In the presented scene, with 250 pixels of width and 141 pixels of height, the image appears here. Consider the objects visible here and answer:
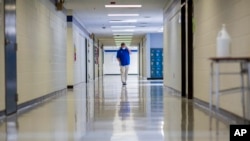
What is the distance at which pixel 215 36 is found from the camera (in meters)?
6.48

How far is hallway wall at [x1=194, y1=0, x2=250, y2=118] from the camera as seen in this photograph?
5.10m

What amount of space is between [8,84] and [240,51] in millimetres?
3538

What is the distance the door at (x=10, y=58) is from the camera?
20.8 feet

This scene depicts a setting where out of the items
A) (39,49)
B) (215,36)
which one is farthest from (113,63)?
(215,36)

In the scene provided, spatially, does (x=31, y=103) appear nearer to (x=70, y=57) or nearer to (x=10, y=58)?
Answer: (x=10, y=58)

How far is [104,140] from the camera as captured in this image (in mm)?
4066

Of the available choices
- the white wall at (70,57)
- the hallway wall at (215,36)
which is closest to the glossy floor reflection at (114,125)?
the hallway wall at (215,36)

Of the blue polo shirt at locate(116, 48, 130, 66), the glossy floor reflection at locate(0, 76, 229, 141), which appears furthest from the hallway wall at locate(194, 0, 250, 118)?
the blue polo shirt at locate(116, 48, 130, 66)

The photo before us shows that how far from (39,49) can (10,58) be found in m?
2.52

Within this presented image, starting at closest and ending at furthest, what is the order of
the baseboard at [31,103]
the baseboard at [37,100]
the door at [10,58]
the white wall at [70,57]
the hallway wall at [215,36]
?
the hallway wall at [215,36], the baseboard at [31,103], the door at [10,58], the baseboard at [37,100], the white wall at [70,57]

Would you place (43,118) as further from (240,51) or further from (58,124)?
(240,51)

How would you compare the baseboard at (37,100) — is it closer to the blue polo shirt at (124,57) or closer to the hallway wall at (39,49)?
the hallway wall at (39,49)

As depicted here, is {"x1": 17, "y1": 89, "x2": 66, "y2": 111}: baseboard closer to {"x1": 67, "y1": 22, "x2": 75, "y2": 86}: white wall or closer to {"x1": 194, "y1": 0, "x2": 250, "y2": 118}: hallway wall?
{"x1": 67, "y1": 22, "x2": 75, "y2": 86}: white wall

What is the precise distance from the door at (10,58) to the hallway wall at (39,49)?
1.10 ft
